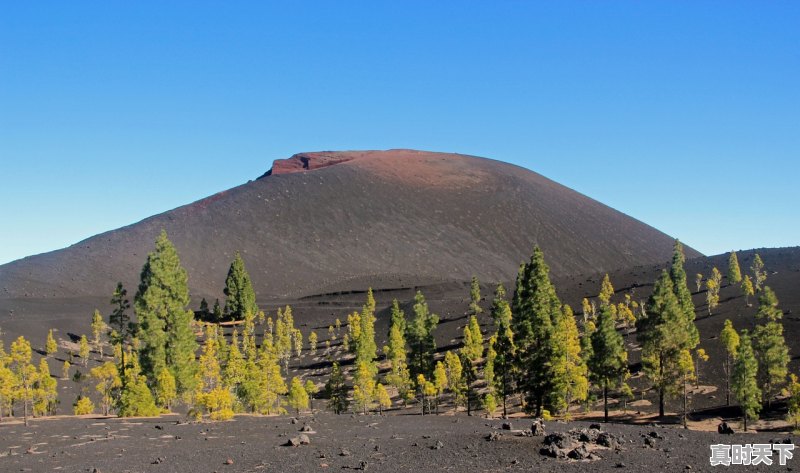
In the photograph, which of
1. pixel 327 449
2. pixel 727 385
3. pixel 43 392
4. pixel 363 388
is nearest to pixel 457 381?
pixel 363 388

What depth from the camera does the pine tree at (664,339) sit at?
162ft

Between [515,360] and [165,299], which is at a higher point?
[165,299]

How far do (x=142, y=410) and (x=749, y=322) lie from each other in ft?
256

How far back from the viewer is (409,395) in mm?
71188

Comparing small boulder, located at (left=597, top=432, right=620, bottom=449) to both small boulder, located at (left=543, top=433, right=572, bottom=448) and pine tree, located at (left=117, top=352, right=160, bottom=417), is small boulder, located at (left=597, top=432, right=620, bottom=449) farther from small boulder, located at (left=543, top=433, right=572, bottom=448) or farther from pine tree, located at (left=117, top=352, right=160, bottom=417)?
pine tree, located at (left=117, top=352, right=160, bottom=417)

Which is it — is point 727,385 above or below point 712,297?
below

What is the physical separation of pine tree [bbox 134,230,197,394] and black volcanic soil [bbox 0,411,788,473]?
12.1m

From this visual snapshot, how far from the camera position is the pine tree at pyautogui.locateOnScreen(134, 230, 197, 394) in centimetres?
4534

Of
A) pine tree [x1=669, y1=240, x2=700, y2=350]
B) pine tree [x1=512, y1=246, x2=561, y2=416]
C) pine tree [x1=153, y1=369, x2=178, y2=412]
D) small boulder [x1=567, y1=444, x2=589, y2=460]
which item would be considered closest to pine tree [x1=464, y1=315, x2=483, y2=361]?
pine tree [x1=669, y1=240, x2=700, y2=350]

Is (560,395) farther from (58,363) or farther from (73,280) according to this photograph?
(73,280)

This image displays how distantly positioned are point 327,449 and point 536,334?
23.0 metres

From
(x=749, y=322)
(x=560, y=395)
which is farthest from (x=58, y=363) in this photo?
(x=749, y=322)

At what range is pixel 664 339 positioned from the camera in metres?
49.4

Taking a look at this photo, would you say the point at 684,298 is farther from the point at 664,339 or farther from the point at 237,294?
the point at 237,294
